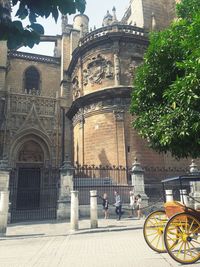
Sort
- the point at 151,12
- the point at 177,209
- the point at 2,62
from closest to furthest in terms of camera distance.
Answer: the point at 177,209, the point at 2,62, the point at 151,12

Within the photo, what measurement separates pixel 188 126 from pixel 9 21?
17.4 feet

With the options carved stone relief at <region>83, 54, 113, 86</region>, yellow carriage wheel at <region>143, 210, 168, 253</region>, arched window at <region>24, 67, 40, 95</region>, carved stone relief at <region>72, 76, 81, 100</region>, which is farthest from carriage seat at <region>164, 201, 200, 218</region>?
arched window at <region>24, 67, 40, 95</region>

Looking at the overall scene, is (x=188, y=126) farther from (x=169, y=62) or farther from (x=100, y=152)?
(x=100, y=152)

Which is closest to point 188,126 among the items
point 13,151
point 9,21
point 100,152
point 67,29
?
point 9,21

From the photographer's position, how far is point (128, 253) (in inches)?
221

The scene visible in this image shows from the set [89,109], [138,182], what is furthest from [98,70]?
[138,182]

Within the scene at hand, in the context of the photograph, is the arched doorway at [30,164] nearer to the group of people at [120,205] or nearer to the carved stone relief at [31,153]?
the carved stone relief at [31,153]

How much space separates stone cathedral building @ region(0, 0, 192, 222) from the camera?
19.5 meters

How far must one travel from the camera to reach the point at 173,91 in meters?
6.93

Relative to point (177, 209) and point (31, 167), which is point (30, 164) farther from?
point (177, 209)

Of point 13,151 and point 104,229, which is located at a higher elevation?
point 13,151

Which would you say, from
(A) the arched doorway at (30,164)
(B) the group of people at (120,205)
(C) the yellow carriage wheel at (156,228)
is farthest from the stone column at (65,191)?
(C) the yellow carriage wheel at (156,228)

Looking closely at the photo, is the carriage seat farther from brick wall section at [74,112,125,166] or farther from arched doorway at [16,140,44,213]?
arched doorway at [16,140,44,213]

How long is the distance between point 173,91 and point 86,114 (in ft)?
48.9
